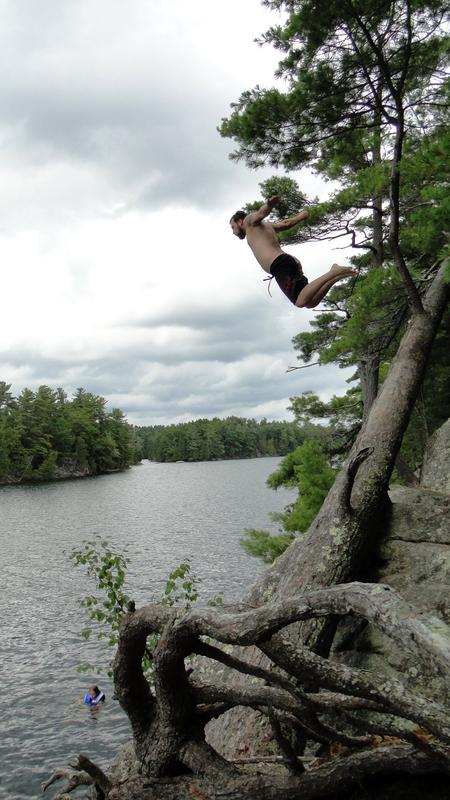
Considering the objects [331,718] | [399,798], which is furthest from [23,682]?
[399,798]

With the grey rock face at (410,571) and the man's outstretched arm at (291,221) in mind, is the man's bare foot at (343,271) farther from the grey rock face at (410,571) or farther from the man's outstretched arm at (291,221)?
the grey rock face at (410,571)

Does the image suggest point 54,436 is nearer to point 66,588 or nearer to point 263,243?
point 66,588

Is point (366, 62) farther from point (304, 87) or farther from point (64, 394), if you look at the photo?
point (64, 394)

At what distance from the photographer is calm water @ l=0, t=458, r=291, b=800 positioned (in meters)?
12.7

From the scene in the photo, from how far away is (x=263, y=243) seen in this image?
19.7ft

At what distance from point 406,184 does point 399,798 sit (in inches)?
320

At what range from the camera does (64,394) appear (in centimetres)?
11088

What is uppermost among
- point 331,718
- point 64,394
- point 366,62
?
point 64,394

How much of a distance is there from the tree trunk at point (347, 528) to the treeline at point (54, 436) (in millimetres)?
83191

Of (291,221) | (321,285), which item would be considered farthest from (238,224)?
(321,285)

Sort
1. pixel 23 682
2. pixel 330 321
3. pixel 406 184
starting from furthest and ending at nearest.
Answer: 1. pixel 330 321
2. pixel 23 682
3. pixel 406 184

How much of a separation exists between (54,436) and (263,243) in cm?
9491

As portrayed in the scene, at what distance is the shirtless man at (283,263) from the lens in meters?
5.79

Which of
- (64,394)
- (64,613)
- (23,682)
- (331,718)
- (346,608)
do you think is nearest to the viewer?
(346,608)
